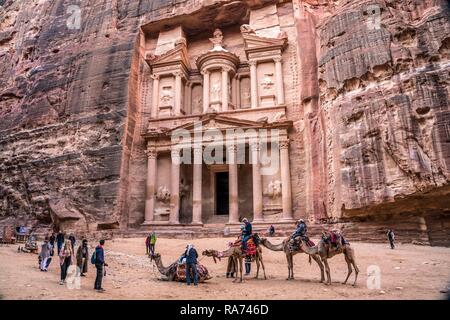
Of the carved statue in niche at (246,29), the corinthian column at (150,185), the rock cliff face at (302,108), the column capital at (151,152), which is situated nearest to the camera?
the rock cliff face at (302,108)

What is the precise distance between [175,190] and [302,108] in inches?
391

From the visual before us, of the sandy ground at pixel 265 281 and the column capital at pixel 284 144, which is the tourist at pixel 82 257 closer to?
the sandy ground at pixel 265 281

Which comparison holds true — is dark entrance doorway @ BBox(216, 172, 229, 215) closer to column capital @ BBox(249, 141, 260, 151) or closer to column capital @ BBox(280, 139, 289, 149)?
column capital @ BBox(249, 141, 260, 151)

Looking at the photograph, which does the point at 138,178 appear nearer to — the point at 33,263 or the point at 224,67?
the point at 224,67

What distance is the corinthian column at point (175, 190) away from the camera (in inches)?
896

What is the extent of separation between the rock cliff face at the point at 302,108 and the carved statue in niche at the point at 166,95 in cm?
193

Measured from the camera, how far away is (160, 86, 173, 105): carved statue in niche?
87.2 feet

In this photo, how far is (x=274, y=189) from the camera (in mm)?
21969

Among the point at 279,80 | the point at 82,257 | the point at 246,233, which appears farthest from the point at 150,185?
the point at 246,233

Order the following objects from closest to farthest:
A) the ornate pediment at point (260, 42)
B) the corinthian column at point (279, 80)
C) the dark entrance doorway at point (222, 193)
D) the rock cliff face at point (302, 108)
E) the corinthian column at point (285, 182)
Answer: the rock cliff face at point (302, 108) < the corinthian column at point (285, 182) < the corinthian column at point (279, 80) < the ornate pediment at point (260, 42) < the dark entrance doorway at point (222, 193)

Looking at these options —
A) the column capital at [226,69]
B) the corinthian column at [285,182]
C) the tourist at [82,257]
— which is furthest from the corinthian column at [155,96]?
the tourist at [82,257]

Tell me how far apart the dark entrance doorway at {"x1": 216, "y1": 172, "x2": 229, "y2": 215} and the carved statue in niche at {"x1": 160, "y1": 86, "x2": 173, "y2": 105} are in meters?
6.71

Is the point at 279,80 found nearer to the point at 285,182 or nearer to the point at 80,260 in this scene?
the point at 285,182

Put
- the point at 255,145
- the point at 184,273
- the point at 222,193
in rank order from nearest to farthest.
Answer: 1. the point at 184,273
2. the point at 255,145
3. the point at 222,193
